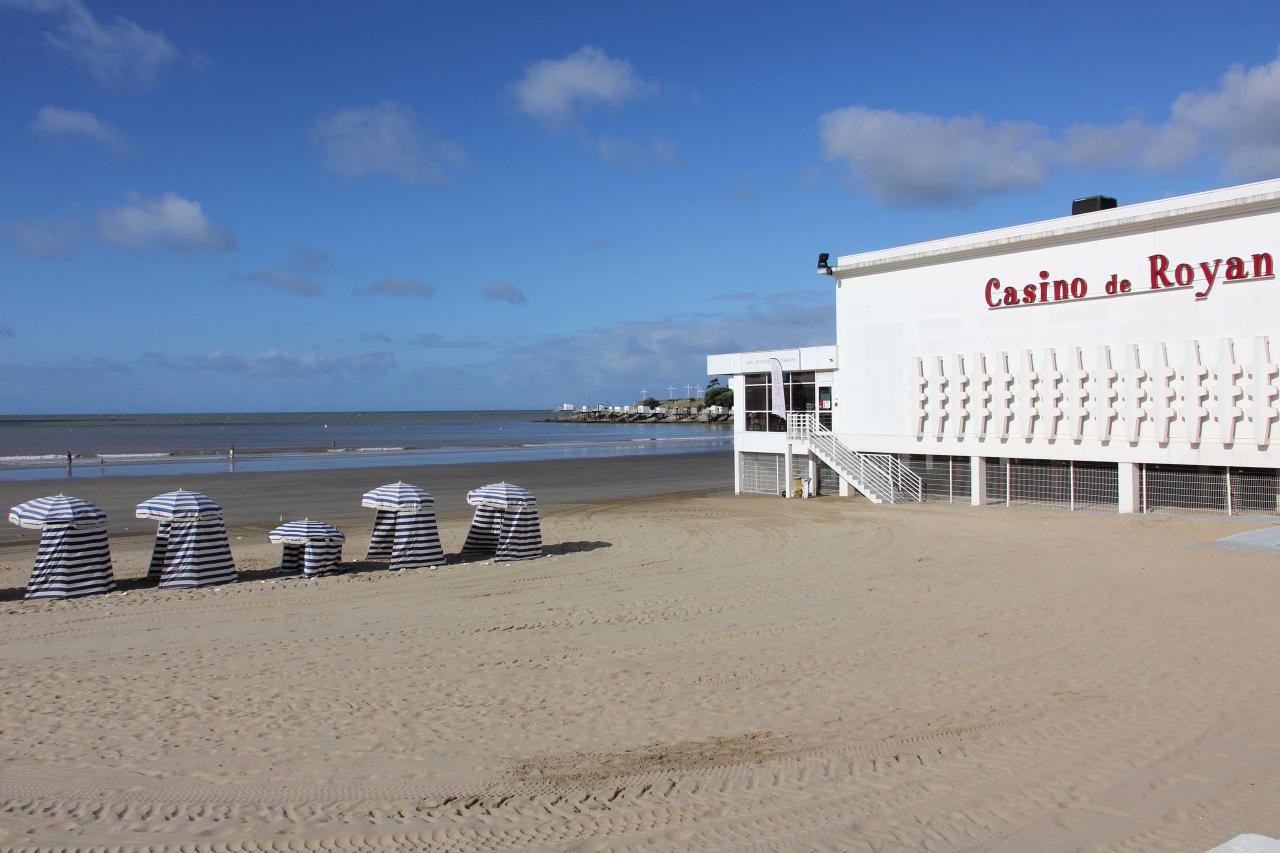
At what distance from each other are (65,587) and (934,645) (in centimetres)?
1166

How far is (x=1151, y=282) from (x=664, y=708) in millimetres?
17832

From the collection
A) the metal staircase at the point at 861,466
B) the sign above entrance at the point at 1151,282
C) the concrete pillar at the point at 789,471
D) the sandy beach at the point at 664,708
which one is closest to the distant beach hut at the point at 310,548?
the sandy beach at the point at 664,708

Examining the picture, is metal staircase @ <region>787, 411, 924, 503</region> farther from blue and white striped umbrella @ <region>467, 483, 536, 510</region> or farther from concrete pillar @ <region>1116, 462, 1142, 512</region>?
blue and white striped umbrella @ <region>467, 483, 536, 510</region>

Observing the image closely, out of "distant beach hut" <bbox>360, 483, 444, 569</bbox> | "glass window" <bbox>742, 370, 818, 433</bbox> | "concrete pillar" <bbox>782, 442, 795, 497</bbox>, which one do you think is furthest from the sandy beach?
"glass window" <bbox>742, 370, 818, 433</bbox>

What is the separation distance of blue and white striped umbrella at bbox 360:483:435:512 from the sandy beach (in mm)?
1185

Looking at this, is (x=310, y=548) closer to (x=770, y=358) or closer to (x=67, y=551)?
(x=67, y=551)

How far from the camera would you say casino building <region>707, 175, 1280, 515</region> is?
64.3 ft

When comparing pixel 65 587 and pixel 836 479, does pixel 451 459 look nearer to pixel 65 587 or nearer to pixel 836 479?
pixel 836 479

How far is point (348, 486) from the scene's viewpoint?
36.3 metres

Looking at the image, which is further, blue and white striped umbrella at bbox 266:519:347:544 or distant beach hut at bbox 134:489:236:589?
blue and white striped umbrella at bbox 266:519:347:544

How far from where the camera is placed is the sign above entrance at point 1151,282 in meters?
19.4

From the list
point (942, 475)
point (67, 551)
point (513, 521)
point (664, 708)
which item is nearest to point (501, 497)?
point (513, 521)

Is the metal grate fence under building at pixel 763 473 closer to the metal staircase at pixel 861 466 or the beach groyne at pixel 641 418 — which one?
the metal staircase at pixel 861 466

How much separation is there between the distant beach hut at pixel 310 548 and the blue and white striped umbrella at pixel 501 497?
2.51m
